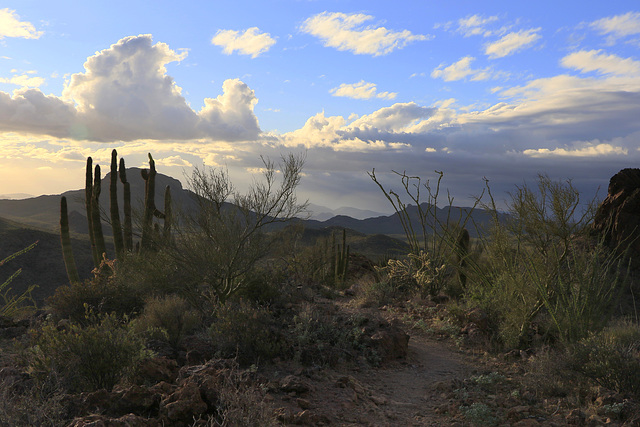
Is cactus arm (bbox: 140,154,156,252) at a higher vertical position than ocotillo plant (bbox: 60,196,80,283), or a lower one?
higher

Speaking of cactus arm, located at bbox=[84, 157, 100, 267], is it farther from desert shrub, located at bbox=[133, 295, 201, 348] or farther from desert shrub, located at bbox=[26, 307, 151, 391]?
desert shrub, located at bbox=[26, 307, 151, 391]

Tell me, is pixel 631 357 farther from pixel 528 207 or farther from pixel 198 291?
pixel 198 291

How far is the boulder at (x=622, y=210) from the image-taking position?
55.5 feet

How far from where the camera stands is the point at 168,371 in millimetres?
5602

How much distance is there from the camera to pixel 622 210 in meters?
17.1

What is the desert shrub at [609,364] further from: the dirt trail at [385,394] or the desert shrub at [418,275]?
the desert shrub at [418,275]

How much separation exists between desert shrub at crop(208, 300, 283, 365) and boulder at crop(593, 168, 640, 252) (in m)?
14.6

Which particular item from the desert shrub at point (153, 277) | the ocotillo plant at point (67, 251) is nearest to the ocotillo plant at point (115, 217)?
the ocotillo plant at point (67, 251)

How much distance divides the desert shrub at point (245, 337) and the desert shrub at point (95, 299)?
3.49 metres

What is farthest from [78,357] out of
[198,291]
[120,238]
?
[120,238]

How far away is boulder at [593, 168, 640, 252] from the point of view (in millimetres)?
16922

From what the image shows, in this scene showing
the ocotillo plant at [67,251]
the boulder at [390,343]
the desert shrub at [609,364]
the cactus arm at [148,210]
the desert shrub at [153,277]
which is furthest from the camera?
the ocotillo plant at [67,251]

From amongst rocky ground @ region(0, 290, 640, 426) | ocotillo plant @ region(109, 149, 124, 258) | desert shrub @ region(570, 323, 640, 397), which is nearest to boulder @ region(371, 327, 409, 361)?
rocky ground @ region(0, 290, 640, 426)

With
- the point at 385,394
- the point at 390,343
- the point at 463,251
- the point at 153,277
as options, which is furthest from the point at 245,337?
the point at 463,251
